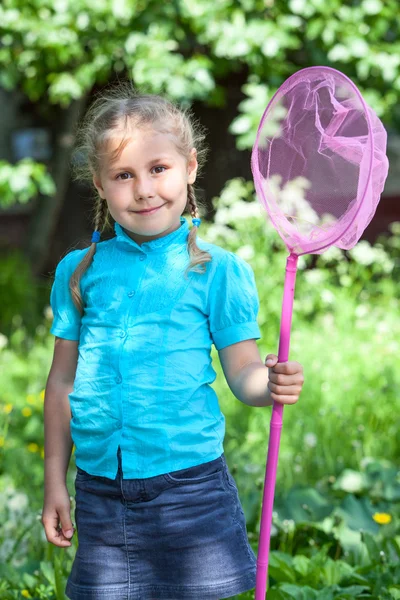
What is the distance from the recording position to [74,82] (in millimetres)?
5594

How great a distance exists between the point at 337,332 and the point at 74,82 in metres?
2.43

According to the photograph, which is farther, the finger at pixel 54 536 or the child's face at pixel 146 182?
the finger at pixel 54 536

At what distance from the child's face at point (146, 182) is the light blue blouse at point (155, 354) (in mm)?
64

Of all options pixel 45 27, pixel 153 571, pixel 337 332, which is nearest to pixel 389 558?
pixel 153 571

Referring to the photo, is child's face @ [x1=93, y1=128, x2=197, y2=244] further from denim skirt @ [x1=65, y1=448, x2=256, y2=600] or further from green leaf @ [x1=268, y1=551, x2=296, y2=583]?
green leaf @ [x1=268, y1=551, x2=296, y2=583]

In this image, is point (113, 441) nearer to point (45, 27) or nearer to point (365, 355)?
point (365, 355)

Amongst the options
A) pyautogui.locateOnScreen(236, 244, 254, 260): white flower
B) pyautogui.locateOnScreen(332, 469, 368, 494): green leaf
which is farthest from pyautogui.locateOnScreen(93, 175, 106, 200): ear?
pyautogui.locateOnScreen(236, 244, 254, 260): white flower

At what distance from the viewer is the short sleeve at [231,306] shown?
1694 mm

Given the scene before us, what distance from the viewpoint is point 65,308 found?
72.8 inches

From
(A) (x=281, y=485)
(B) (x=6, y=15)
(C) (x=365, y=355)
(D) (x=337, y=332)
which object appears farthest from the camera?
(B) (x=6, y=15)

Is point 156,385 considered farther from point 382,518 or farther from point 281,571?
point 382,518

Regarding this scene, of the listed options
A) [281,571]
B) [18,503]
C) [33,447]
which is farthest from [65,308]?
[33,447]

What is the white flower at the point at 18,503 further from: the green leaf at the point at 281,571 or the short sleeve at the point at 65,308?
the short sleeve at the point at 65,308

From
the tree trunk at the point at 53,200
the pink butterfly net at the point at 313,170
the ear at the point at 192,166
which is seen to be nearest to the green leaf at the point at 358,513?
the pink butterfly net at the point at 313,170
